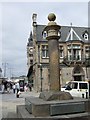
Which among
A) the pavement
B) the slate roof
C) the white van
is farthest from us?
the slate roof

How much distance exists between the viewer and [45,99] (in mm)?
10570

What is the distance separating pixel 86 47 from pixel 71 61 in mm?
4746

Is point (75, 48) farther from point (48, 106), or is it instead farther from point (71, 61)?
point (48, 106)

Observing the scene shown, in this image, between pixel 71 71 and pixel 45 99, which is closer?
pixel 45 99

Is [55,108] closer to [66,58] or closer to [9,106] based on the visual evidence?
[9,106]

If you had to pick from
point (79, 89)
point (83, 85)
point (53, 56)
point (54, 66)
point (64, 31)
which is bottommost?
point (79, 89)

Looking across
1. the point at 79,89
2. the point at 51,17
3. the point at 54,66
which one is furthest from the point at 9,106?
the point at 79,89

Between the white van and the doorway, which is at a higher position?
the doorway

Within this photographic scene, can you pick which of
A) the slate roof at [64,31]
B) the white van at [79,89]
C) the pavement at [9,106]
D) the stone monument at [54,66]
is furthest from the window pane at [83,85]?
the slate roof at [64,31]

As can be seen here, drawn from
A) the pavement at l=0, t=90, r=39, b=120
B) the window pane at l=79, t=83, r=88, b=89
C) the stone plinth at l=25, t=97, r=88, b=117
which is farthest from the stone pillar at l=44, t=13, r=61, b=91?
the window pane at l=79, t=83, r=88, b=89

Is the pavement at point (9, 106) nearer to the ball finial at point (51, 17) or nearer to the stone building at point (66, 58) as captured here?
the ball finial at point (51, 17)

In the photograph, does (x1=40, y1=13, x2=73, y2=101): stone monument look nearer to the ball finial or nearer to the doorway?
the ball finial

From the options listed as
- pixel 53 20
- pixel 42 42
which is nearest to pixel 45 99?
pixel 53 20

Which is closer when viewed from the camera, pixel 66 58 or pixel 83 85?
pixel 83 85
